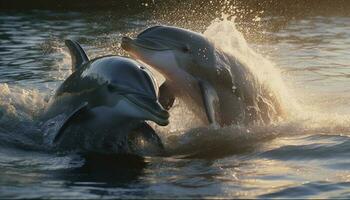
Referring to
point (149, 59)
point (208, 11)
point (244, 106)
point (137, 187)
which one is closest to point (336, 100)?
point (244, 106)

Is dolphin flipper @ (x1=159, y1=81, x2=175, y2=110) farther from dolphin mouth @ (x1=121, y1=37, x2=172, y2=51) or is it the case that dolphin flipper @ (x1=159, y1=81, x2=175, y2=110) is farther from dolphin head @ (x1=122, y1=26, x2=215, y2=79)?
dolphin mouth @ (x1=121, y1=37, x2=172, y2=51)

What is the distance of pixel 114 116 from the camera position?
8812 millimetres

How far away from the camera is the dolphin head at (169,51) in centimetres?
1002

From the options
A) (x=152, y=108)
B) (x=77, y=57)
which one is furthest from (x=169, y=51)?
(x=152, y=108)

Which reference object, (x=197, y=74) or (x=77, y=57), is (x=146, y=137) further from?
(x=77, y=57)

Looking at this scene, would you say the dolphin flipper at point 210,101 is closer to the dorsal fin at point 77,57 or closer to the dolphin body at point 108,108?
the dolphin body at point 108,108

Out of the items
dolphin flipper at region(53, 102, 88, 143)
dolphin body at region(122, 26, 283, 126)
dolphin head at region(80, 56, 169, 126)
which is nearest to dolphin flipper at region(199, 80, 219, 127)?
dolphin body at region(122, 26, 283, 126)

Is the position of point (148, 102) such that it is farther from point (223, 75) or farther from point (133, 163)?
→ point (223, 75)

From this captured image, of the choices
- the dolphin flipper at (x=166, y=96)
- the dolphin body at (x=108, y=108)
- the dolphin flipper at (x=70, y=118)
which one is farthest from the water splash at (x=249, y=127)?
the dolphin flipper at (x=70, y=118)

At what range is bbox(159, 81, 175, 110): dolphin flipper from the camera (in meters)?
10.1

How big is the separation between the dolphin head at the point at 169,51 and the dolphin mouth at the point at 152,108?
166cm

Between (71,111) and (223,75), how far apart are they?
2.37 meters

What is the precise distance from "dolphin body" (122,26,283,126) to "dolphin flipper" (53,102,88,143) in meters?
1.48

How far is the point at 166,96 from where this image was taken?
10148 mm
